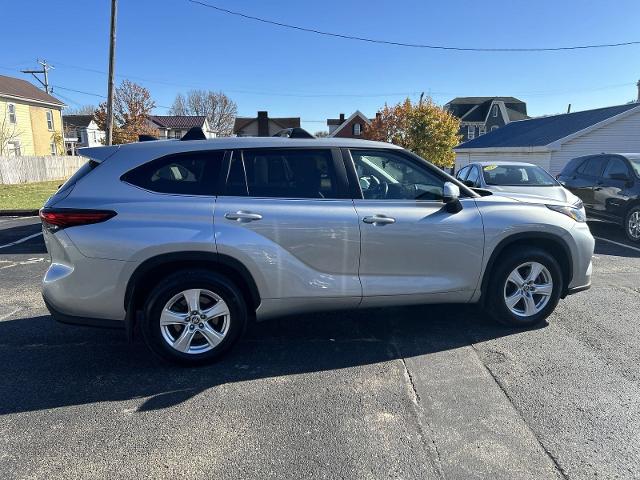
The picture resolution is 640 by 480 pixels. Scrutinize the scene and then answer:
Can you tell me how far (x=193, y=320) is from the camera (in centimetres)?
344

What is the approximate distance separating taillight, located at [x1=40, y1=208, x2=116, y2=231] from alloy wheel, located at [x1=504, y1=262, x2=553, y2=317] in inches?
138

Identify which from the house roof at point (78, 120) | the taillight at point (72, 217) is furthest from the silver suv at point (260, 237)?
the house roof at point (78, 120)

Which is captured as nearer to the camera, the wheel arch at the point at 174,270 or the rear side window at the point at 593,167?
the wheel arch at the point at 174,270

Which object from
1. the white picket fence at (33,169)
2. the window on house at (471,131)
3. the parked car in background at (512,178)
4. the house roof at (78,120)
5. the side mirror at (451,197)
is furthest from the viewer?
the house roof at (78,120)

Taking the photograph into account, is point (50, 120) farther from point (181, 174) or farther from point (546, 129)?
point (181, 174)

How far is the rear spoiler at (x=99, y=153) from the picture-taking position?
3459 mm

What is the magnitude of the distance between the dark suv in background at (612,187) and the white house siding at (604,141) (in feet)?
29.5

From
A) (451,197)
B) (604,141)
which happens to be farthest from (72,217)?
(604,141)

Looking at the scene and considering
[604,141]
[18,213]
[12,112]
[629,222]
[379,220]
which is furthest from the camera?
[12,112]

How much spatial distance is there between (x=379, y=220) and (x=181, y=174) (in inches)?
64.5

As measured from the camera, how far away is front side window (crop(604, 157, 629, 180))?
8867 millimetres

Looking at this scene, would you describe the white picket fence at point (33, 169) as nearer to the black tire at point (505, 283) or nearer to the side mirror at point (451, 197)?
the side mirror at point (451, 197)

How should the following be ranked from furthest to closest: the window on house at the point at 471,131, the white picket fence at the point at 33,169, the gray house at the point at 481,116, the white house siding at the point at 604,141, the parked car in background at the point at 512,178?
the window on house at the point at 471,131 → the gray house at the point at 481,116 → the white picket fence at the point at 33,169 → the white house siding at the point at 604,141 → the parked car in background at the point at 512,178

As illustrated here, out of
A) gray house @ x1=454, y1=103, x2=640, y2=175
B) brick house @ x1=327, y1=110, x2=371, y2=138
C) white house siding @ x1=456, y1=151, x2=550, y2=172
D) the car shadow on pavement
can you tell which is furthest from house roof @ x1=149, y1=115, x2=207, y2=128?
the car shadow on pavement
